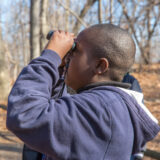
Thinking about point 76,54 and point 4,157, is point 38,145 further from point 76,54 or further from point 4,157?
point 4,157

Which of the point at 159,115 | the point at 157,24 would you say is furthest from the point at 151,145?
the point at 157,24

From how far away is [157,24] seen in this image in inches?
452

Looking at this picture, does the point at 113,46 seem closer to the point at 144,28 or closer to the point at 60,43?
the point at 60,43

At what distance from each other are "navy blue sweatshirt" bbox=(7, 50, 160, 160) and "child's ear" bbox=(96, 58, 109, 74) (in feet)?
0.52

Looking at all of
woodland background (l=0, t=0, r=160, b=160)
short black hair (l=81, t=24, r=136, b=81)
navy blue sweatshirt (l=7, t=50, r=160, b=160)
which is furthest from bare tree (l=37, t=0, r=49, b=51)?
navy blue sweatshirt (l=7, t=50, r=160, b=160)

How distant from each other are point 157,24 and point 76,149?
11.3m

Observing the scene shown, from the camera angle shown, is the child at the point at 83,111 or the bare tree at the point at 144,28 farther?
the bare tree at the point at 144,28

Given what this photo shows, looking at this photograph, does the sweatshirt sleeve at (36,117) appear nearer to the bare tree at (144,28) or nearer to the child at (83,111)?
the child at (83,111)

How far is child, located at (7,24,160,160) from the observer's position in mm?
1069

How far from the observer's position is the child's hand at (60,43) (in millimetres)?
1262

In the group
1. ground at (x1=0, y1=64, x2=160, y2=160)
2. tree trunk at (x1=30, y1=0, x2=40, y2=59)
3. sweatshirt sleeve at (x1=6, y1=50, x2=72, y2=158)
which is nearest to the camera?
sweatshirt sleeve at (x1=6, y1=50, x2=72, y2=158)

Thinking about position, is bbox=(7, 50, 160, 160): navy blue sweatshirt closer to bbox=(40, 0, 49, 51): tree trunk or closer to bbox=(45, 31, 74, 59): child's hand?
bbox=(45, 31, 74, 59): child's hand

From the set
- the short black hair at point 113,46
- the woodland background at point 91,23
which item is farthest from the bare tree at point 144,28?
the short black hair at point 113,46

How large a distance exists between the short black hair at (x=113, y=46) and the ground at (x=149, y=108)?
9.52 feet
